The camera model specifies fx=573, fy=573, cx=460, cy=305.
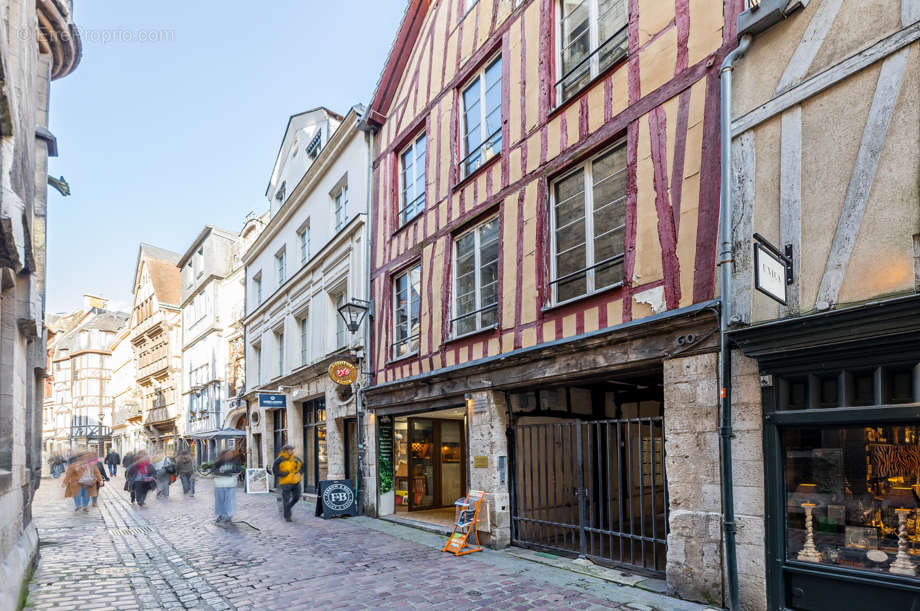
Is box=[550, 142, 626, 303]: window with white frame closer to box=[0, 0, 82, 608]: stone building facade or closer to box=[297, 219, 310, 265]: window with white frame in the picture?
box=[0, 0, 82, 608]: stone building facade

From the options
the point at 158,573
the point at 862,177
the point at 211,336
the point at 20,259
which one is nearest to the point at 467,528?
the point at 158,573

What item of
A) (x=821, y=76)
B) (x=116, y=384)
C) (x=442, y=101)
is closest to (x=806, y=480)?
(x=821, y=76)

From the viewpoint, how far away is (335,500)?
439 inches

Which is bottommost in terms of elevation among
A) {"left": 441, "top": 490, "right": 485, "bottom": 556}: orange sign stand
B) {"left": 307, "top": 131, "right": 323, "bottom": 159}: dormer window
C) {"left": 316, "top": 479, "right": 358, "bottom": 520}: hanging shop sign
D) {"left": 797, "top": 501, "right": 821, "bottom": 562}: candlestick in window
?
{"left": 316, "top": 479, "right": 358, "bottom": 520}: hanging shop sign

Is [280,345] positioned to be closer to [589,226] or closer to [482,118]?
[482,118]

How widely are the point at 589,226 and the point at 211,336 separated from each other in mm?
24083

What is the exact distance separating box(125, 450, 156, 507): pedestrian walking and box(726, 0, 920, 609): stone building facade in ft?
46.8

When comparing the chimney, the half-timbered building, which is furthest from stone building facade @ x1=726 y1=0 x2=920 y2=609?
the chimney

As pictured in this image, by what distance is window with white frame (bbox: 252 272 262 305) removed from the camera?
805 inches

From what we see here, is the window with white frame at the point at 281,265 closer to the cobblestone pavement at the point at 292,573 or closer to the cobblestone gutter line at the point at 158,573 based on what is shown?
→ the cobblestone gutter line at the point at 158,573

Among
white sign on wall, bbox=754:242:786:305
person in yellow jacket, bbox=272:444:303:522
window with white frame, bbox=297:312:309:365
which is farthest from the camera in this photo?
window with white frame, bbox=297:312:309:365

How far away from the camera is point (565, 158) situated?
7.21 metres

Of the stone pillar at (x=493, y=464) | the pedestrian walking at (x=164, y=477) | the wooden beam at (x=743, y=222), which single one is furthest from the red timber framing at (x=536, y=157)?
the pedestrian walking at (x=164, y=477)

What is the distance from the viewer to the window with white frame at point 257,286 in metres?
20.4
